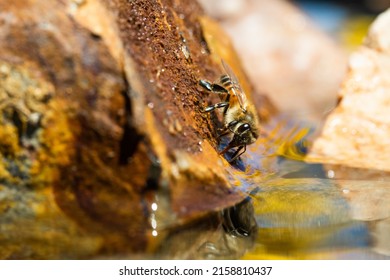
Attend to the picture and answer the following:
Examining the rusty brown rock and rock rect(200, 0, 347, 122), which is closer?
the rusty brown rock

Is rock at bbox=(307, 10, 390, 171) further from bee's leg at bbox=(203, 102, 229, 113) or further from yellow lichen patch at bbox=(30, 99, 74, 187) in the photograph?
yellow lichen patch at bbox=(30, 99, 74, 187)

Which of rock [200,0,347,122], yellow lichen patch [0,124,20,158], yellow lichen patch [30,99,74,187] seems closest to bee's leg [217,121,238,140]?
yellow lichen patch [30,99,74,187]

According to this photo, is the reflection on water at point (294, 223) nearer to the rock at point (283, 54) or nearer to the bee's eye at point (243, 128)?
the bee's eye at point (243, 128)

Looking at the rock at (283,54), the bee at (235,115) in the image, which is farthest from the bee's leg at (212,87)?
the rock at (283,54)
